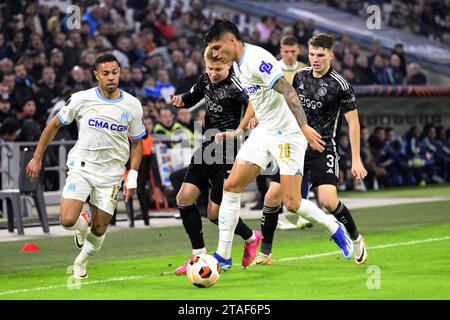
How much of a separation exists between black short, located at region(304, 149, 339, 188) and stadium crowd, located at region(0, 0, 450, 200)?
25.0ft

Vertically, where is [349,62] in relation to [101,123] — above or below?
below

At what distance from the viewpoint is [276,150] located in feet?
37.2

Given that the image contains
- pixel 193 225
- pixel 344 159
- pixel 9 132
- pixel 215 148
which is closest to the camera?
pixel 193 225

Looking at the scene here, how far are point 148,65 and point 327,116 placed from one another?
1298 cm

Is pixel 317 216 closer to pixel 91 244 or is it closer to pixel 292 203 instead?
pixel 292 203

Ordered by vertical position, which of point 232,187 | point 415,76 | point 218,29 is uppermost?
point 218,29

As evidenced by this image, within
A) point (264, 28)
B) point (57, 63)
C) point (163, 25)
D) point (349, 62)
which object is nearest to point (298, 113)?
point (57, 63)

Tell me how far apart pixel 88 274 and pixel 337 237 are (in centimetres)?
267

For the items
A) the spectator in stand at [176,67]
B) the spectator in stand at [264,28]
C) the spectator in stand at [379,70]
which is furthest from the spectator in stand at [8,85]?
the spectator in stand at [379,70]

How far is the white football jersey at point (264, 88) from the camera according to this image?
10.8 metres

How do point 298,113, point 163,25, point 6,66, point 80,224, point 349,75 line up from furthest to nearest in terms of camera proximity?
point 349,75 < point 163,25 < point 6,66 < point 80,224 < point 298,113

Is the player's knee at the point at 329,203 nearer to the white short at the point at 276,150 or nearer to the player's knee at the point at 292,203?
the player's knee at the point at 292,203

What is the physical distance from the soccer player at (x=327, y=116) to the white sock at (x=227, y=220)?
1.23 meters

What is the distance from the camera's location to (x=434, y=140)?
98.6 feet
